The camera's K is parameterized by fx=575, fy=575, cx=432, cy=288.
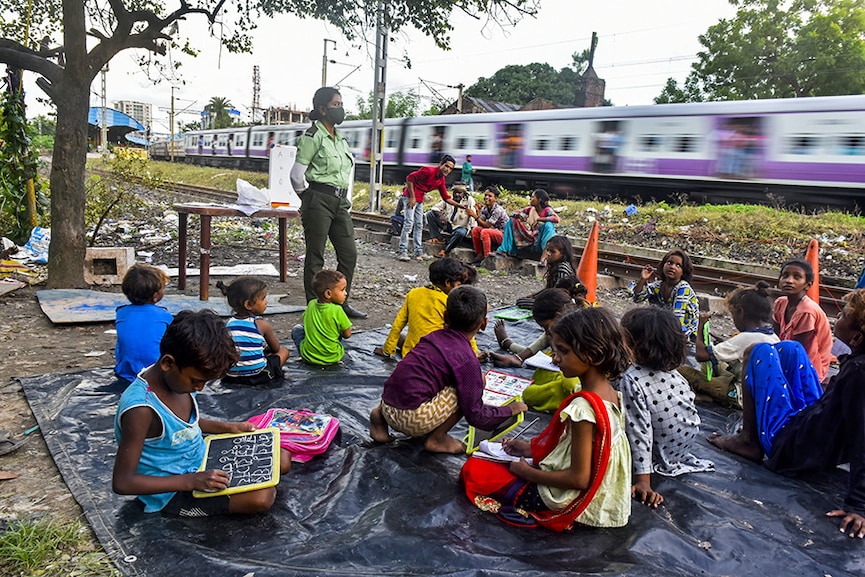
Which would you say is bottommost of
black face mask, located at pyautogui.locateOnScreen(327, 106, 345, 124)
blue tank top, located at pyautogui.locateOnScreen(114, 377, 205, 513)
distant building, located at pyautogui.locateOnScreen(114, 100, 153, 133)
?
blue tank top, located at pyautogui.locateOnScreen(114, 377, 205, 513)

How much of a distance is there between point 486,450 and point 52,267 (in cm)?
527

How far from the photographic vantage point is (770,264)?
8961 millimetres

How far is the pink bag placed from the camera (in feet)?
8.99

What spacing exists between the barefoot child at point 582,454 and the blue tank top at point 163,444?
3.85 feet

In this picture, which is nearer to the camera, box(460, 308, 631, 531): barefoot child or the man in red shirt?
box(460, 308, 631, 531): barefoot child

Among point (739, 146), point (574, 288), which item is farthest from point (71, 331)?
point (739, 146)

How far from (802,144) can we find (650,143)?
11.6 ft

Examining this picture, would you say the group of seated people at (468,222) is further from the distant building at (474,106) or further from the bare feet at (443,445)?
the distant building at (474,106)

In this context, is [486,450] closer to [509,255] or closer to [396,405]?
[396,405]

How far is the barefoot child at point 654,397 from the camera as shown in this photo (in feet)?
8.39

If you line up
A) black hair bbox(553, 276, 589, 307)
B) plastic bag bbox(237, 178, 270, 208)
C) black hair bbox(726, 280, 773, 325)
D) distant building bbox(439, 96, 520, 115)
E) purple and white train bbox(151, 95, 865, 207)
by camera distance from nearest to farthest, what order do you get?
black hair bbox(726, 280, 773, 325), black hair bbox(553, 276, 589, 307), plastic bag bbox(237, 178, 270, 208), purple and white train bbox(151, 95, 865, 207), distant building bbox(439, 96, 520, 115)

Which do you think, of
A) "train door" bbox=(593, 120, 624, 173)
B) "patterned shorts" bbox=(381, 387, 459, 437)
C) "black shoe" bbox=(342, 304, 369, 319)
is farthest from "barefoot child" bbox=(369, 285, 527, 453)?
"train door" bbox=(593, 120, 624, 173)

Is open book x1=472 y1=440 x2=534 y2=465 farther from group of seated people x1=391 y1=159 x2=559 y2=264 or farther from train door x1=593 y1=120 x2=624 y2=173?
train door x1=593 y1=120 x2=624 y2=173

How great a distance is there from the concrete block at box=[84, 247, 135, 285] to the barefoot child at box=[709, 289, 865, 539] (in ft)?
19.9
